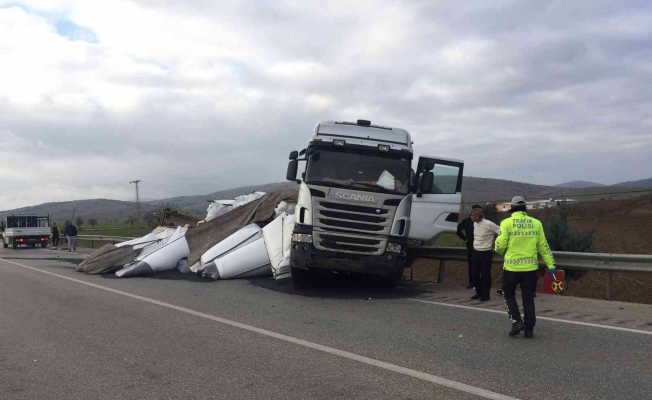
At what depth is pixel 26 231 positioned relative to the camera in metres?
38.6

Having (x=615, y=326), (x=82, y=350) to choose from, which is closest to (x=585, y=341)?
(x=615, y=326)

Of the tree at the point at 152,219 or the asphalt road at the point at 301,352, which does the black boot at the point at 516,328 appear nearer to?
the asphalt road at the point at 301,352

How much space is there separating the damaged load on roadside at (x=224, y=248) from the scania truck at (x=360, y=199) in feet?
7.47

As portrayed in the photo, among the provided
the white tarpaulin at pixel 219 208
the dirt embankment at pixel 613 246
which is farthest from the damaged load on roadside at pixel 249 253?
the dirt embankment at pixel 613 246

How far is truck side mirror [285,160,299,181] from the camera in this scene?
11.3 m

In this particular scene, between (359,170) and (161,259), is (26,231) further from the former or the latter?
(359,170)

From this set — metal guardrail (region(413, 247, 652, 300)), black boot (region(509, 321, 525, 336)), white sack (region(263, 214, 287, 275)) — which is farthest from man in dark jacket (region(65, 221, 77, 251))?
black boot (region(509, 321, 525, 336))

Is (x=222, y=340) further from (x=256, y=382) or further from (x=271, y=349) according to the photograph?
(x=256, y=382)

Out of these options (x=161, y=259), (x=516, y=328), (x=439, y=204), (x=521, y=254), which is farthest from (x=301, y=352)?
(x=161, y=259)

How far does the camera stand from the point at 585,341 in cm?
673

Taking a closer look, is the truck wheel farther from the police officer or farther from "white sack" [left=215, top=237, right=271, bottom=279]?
the police officer

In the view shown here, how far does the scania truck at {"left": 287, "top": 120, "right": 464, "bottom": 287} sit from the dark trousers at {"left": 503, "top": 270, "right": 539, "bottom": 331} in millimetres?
3410

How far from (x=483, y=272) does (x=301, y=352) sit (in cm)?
507

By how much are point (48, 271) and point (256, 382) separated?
14388 mm
